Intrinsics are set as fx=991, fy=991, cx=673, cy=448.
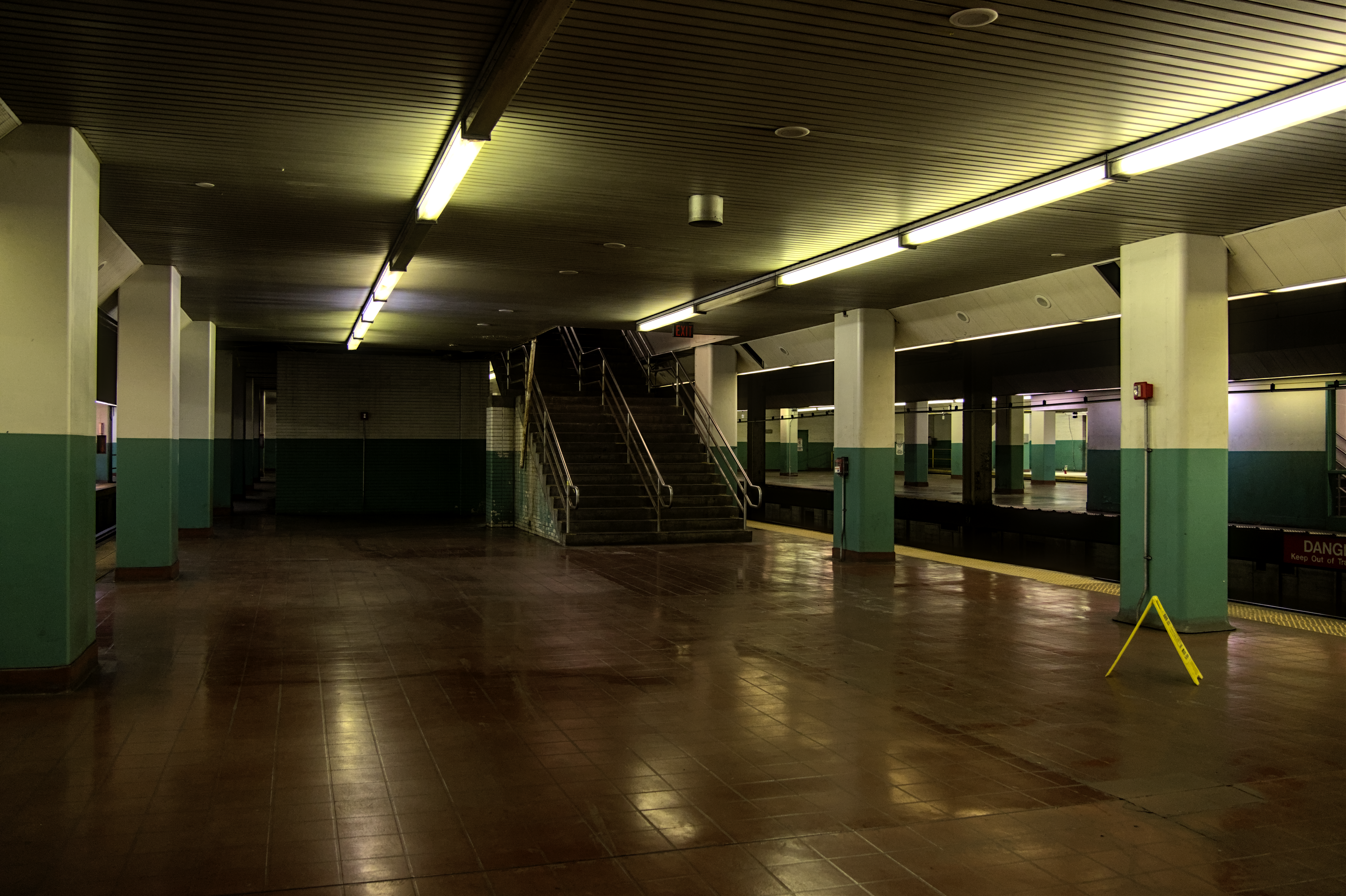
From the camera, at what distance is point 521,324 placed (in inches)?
613

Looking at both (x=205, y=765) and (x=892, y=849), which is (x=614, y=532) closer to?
(x=205, y=765)

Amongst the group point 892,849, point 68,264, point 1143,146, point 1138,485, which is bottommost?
point 892,849

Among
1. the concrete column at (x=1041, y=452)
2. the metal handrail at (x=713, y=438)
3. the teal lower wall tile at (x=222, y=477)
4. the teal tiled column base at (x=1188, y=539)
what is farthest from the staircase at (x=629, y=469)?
the concrete column at (x=1041, y=452)

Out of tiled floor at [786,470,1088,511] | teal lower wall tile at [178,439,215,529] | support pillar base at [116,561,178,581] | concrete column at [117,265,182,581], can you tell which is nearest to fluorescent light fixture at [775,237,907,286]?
concrete column at [117,265,182,581]

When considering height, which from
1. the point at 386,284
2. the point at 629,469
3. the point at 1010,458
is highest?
the point at 386,284

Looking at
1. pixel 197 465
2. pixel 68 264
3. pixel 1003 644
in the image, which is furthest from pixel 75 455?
pixel 197 465

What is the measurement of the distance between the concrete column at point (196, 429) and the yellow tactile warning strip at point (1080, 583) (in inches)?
362

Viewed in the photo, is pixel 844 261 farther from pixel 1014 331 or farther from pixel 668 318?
pixel 668 318

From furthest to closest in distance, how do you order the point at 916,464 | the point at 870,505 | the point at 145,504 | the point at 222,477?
the point at 916,464
the point at 222,477
the point at 870,505
the point at 145,504

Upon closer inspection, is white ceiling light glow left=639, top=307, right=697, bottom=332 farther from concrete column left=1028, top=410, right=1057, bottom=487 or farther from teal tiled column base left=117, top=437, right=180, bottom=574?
concrete column left=1028, top=410, right=1057, bottom=487

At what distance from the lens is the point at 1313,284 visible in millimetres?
8086

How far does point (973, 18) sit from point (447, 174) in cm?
339

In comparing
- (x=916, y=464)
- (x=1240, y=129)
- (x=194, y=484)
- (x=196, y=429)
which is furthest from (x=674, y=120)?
(x=916, y=464)

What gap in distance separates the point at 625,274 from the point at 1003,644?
→ 217 inches
